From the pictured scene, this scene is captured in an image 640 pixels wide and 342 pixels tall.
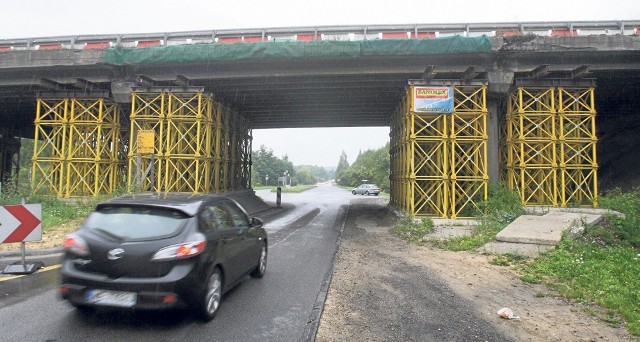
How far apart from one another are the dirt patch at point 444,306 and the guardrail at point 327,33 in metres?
10.6

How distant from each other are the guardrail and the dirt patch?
34.7 ft

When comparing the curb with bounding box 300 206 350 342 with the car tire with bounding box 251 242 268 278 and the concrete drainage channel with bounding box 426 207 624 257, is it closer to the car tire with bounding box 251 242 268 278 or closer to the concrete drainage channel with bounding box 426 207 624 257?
the car tire with bounding box 251 242 268 278

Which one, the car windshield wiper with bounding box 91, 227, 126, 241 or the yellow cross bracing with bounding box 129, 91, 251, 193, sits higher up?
the yellow cross bracing with bounding box 129, 91, 251, 193

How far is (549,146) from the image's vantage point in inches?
556

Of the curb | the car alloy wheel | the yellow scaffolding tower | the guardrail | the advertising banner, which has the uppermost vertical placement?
the guardrail

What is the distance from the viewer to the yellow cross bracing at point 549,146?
13.6m

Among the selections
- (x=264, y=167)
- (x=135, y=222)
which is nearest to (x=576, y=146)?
(x=135, y=222)

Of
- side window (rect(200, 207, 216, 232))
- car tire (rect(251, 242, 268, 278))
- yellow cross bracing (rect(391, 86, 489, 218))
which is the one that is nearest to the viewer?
side window (rect(200, 207, 216, 232))

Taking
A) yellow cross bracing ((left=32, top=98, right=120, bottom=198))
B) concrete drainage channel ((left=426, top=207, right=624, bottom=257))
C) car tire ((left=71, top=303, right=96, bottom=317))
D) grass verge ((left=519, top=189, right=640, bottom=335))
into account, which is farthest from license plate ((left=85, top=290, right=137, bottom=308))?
yellow cross bracing ((left=32, top=98, right=120, bottom=198))

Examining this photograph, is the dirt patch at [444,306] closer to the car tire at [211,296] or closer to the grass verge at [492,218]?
the car tire at [211,296]

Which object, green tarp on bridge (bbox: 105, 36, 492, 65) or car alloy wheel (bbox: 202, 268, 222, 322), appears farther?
green tarp on bridge (bbox: 105, 36, 492, 65)

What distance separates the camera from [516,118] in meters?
14.4

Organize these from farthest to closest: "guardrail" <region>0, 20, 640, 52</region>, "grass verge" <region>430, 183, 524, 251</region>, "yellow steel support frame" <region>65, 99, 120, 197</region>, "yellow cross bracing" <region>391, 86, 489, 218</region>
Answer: "yellow steel support frame" <region>65, 99, 120, 197</region>
"guardrail" <region>0, 20, 640, 52</region>
"yellow cross bracing" <region>391, 86, 489, 218</region>
"grass verge" <region>430, 183, 524, 251</region>

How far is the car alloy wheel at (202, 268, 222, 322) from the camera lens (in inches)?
151
